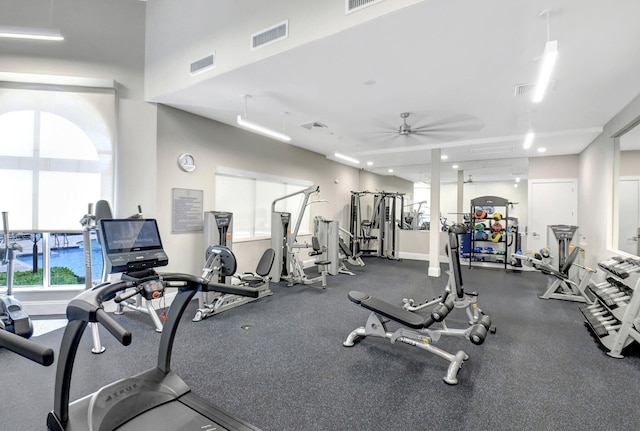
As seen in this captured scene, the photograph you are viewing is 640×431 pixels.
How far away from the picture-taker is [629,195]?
493 cm

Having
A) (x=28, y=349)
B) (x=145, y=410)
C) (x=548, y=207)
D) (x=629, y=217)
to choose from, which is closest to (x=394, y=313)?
(x=145, y=410)

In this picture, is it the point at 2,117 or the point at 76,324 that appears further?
the point at 2,117

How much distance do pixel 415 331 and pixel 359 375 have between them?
0.76 meters

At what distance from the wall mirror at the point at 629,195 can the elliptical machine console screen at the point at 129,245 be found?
20.7ft

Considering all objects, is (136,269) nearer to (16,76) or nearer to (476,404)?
(476,404)

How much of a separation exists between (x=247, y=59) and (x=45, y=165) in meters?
3.17

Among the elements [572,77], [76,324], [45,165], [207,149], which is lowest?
[76,324]

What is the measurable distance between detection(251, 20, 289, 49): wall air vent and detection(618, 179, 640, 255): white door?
5.59 metres

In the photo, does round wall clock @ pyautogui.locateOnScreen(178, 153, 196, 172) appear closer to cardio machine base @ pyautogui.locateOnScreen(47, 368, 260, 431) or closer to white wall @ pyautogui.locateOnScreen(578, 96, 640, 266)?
cardio machine base @ pyautogui.locateOnScreen(47, 368, 260, 431)

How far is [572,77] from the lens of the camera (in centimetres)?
331

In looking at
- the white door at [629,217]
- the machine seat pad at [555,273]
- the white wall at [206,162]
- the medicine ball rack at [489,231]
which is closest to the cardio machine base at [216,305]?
the white wall at [206,162]

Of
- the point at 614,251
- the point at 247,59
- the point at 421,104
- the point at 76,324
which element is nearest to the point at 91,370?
the point at 76,324

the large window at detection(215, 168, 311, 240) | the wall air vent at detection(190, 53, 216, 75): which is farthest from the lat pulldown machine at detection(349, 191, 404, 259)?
the wall air vent at detection(190, 53, 216, 75)

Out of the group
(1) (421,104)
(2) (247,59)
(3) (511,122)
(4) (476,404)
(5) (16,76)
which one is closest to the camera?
(4) (476,404)
